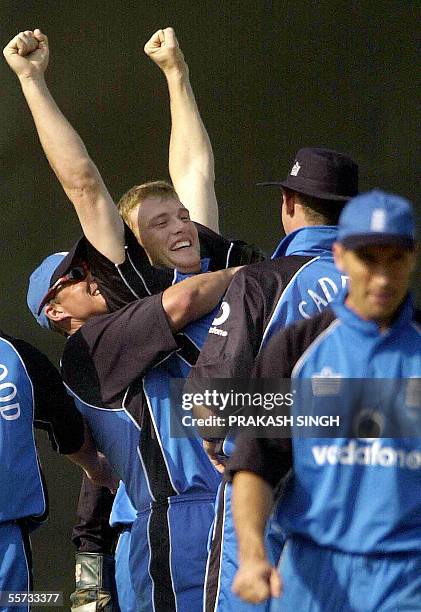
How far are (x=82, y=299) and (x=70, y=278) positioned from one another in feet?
0.21

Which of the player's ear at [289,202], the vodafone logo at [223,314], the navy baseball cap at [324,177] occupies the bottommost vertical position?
the vodafone logo at [223,314]

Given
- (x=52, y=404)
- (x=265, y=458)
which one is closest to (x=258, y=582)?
(x=265, y=458)

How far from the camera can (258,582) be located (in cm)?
234

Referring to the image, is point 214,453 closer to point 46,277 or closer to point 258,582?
point 258,582

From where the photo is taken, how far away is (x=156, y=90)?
5754 millimetres

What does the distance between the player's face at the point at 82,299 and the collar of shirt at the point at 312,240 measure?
682 millimetres

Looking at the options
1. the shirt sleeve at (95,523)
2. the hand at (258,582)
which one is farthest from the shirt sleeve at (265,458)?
the shirt sleeve at (95,523)

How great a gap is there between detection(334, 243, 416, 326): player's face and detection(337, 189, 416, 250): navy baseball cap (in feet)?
0.05

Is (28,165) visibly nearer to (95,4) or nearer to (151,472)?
(95,4)

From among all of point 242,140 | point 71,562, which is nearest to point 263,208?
point 242,140

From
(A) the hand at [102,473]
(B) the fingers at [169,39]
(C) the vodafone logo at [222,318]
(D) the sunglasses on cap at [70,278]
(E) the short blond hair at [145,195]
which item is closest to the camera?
(C) the vodafone logo at [222,318]

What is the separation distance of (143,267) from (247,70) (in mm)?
2270

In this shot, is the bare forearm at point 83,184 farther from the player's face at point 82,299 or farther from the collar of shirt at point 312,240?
the collar of shirt at point 312,240

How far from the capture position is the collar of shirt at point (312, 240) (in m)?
3.17
